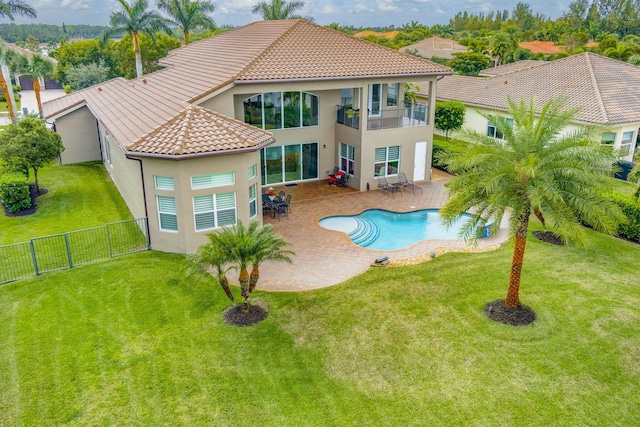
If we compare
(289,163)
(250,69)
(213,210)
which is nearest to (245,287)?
(213,210)

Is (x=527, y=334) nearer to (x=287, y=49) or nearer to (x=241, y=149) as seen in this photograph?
(x=241, y=149)

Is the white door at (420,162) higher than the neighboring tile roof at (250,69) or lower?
lower

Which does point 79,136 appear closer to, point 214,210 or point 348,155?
point 348,155

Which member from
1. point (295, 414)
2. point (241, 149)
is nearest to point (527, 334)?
point (295, 414)

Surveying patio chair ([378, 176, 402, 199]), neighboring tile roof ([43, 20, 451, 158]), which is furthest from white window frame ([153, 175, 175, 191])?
patio chair ([378, 176, 402, 199])

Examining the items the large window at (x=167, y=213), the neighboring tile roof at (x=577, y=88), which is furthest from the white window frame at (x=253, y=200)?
the neighboring tile roof at (x=577, y=88)

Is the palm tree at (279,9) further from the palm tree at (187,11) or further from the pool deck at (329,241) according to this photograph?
the pool deck at (329,241)

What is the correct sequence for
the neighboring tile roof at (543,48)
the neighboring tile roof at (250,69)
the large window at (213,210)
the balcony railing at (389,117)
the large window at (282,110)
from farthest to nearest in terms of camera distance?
the neighboring tile roof at (543,48), the balcony railing at (389,117), the large window at (282,110), the neighboring tile roof at (250,69), the large window at (213,210)

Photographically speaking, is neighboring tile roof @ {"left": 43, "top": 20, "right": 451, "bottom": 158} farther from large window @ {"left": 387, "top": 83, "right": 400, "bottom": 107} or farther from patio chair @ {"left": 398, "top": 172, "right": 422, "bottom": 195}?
patio chair @ {"left": 398, "top": 172, "right": 422, "bottom": 195}
